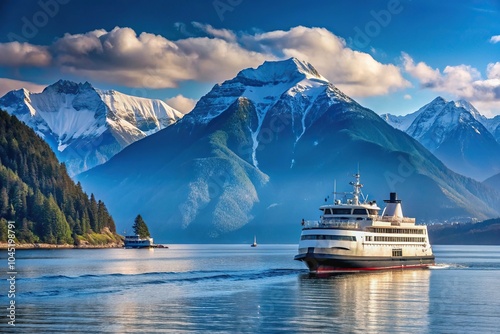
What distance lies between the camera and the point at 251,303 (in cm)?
10356

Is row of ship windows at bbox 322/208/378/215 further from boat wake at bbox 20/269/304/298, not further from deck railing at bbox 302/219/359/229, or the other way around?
boat wake at bbox 20/269/304/298

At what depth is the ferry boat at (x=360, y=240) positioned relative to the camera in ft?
493

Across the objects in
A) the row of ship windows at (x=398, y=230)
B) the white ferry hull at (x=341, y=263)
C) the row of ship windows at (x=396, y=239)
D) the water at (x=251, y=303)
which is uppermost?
the row of ship windows at (x=398, y=230)

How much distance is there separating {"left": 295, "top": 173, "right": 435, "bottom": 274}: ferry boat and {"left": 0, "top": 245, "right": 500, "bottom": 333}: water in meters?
3.95

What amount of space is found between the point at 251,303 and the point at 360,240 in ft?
178

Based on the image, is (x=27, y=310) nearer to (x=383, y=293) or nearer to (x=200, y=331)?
(x=200, y=331)

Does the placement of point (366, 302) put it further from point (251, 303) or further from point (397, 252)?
point (397, 252)

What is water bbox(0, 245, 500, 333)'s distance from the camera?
84725 millimetres

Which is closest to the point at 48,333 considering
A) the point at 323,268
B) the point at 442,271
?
the point at 323,268

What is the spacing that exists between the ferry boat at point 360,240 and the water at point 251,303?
156 inches

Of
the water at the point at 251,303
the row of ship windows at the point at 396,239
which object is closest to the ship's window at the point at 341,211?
the row of ship windows at the point at 396,239

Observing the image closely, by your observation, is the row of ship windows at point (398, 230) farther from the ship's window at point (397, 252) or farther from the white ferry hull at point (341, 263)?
the white ferry hull at point (341, 263)

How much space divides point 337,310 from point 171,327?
73.4 ft

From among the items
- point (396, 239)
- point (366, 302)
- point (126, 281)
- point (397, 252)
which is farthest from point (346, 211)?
point (366, 302)
